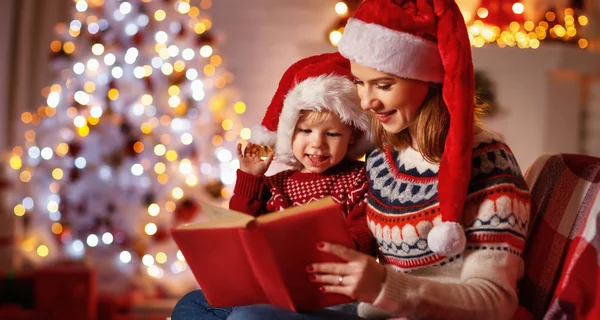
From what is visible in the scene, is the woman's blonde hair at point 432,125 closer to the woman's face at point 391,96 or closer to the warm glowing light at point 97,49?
the woman's face at point 391,96

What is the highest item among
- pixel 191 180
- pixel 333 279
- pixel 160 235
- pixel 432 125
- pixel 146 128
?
pixel 432 125

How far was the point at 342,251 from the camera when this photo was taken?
1.20 meters

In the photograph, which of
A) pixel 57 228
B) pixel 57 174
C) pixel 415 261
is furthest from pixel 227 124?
pixel 415 261

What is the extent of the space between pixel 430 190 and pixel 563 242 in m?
0.27

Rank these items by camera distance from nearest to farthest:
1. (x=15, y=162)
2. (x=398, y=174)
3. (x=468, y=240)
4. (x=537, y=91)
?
(x=468, y=240) → (x=398, y=174) → (x=15, y=162) → (x=537, y=91)

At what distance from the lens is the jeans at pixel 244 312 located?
1236mm

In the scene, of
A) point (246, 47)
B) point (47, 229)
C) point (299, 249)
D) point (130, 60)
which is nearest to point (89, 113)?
point (130, 60)

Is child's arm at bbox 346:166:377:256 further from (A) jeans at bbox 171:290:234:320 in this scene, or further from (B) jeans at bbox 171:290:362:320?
(A) jeans at bbox 171:290:234:320

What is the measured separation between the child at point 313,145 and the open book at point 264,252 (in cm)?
29

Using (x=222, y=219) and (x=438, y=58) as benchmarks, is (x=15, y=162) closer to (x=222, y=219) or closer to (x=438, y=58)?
(x=222, y=219)

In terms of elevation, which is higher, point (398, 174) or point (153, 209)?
point (398, 174)

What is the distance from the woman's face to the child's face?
0.25 m

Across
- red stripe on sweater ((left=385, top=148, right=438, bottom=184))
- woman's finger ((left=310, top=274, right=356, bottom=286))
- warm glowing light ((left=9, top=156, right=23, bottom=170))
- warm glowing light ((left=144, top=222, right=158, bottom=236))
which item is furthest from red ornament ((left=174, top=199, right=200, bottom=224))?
woman's finger ((left=310, top=274, right=356, bottom=286))

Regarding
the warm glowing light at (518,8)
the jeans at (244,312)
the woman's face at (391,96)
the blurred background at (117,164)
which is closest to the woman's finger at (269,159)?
the jeans at (244,312)
